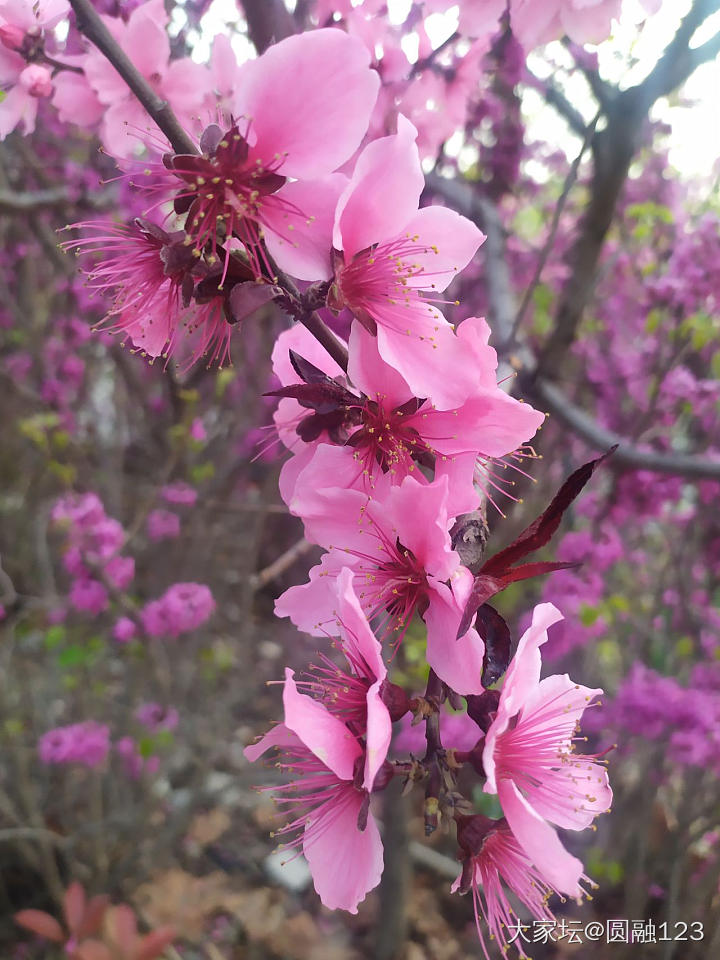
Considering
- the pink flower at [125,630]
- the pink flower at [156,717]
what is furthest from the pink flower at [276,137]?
the pink flower at [156,717]

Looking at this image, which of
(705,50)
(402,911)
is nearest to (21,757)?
(402,911)

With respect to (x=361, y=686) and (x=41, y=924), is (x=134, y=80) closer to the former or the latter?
(x=361, y=686)

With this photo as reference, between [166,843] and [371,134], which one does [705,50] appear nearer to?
[371,134]

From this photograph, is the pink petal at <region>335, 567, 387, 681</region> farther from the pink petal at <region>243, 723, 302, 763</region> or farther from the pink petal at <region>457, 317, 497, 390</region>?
the pink petal at <region>457, 317, 497, 390</region>

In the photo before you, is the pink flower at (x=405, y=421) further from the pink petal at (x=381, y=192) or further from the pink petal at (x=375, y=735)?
the pink petal at (x=375, y=735)

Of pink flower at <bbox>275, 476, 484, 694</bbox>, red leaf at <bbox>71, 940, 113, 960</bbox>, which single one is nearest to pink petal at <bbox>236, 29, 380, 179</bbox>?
pink flower at <bbox>275, 476, 484, 694</bbox>
